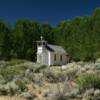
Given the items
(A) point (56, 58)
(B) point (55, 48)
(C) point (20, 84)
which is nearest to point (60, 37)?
(B) point (55, 48)

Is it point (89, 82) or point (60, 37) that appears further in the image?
point (60, 37)

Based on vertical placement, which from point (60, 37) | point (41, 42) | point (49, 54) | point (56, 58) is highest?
point (60, 37)

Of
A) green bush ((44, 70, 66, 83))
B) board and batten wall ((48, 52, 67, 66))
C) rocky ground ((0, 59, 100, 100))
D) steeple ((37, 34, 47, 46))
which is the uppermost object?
steeple ((37, 34, 47, 46))

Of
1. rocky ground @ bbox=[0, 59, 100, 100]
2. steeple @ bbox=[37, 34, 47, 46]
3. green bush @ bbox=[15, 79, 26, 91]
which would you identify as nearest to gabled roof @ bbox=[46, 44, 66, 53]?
steeple @ bbox=[37, 34, 47, 46]

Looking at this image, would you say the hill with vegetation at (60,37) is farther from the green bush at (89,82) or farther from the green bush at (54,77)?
the green bush at (89,82)

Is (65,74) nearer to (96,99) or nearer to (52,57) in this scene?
(96,99)

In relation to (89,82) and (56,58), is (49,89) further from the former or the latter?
(56,58)

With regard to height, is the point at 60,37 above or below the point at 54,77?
above

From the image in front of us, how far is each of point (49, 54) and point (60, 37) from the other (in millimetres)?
6149

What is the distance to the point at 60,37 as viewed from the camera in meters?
52.4

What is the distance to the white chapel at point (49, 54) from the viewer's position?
4747 cm

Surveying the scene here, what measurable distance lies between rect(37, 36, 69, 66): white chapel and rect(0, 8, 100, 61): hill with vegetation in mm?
1360

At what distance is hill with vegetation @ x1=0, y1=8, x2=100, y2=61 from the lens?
4356cm

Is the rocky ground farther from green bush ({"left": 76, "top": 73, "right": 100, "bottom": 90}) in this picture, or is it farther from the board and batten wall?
the board and batten wall
